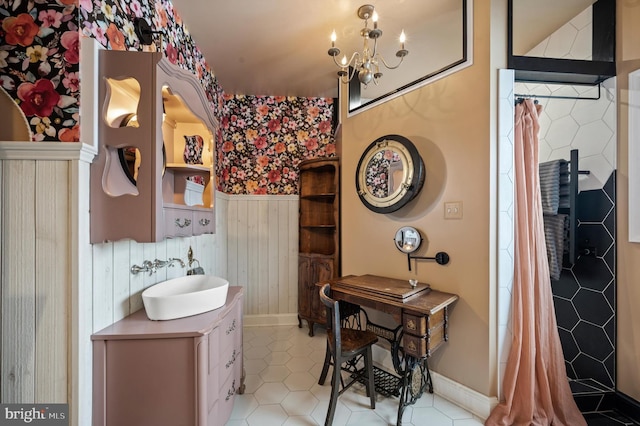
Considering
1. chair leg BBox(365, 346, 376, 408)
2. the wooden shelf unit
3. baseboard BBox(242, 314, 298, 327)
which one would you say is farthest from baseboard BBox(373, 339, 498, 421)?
baseboard BBox(242, 314, 298, 327)

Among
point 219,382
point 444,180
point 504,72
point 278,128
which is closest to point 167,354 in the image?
point 219,382

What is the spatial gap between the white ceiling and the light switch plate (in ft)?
4.45

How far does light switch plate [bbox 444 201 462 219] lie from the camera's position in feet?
5.71

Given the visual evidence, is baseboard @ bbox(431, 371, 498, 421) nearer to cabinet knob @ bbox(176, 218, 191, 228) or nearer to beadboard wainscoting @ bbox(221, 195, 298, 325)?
beadboard wainscoting @ bbox(221, 195, 298, 325)

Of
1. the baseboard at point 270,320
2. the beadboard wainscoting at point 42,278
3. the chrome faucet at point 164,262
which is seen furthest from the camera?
the baseboard at point 270,320

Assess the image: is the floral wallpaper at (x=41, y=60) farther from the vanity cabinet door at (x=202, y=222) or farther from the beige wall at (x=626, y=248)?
the beige wall at (x=626, y=248)

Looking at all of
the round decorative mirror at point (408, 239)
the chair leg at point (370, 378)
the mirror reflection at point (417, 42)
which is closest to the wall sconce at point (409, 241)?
the round decorative mirror at point (408, 239)

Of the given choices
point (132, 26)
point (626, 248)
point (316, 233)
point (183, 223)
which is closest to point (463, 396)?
point (626, 248)

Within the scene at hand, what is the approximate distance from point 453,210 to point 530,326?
794mm

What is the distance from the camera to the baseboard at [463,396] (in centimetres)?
160

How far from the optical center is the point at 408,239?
192 centimetres

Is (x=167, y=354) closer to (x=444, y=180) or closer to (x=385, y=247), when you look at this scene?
(x=385, y=247)

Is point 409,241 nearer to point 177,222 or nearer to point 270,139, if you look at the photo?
point 177,222

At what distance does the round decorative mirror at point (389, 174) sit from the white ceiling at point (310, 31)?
89 centimetres
